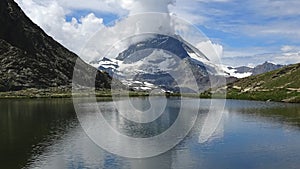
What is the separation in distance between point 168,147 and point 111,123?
139 feet

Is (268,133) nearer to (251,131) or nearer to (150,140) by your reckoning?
(251,131)

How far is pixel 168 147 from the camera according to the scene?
252 ft

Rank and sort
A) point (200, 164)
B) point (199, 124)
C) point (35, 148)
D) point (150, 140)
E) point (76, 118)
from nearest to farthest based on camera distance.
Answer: point (200, 164) → point (35, 148) → point (150, 140) → point (199, 124) → point (76, 118)

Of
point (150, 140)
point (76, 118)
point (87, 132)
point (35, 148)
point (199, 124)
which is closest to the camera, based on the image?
point (35, 148)

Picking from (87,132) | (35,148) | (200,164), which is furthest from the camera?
(87,132)

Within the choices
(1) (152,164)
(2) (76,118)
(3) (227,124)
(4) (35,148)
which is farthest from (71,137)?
(3) (227,124)

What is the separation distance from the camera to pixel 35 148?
74.1 meters

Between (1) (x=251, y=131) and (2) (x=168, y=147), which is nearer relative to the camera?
(2) (x=168, y=147)

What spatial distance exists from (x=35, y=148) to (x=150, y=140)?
24.1 meters

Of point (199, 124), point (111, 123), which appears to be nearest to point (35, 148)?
point (111, 123)

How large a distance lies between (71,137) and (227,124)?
4907 cm

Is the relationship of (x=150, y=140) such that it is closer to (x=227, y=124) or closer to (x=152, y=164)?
(x=152, y=164)

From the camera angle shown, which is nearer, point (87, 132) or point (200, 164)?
point (200, 164)

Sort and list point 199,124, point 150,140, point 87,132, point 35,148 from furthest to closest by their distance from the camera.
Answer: point 199,124 < point 87,132 < point 150,140 < point 35,148
